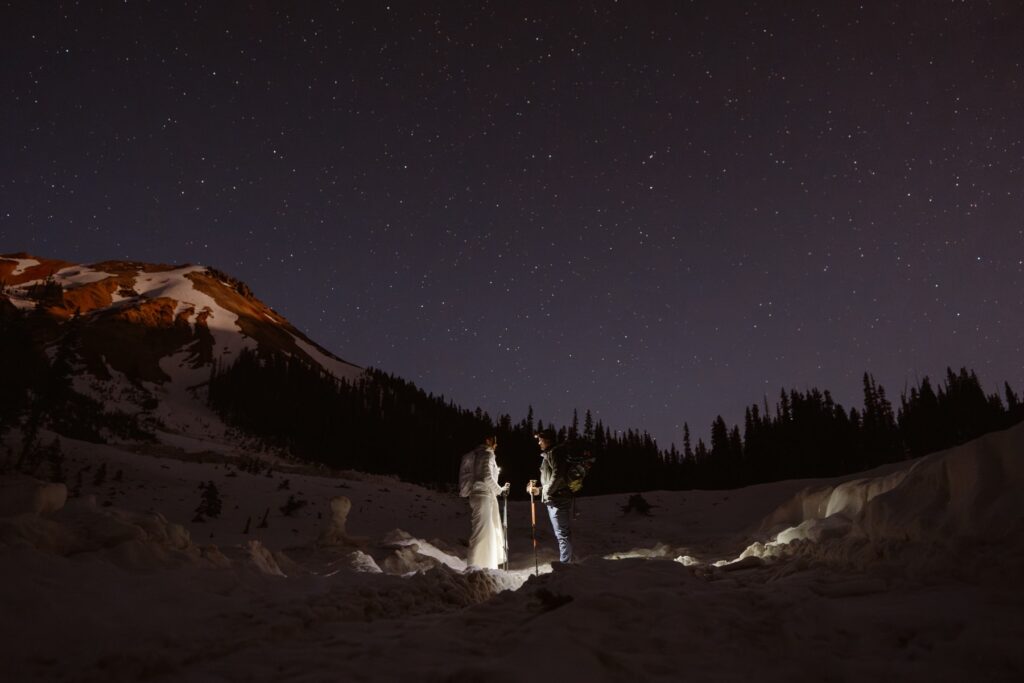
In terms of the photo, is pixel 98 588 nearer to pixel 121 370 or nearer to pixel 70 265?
pixel 121 370

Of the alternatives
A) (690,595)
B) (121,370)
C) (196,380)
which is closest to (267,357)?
(196,380)

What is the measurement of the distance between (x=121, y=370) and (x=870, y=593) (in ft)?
226

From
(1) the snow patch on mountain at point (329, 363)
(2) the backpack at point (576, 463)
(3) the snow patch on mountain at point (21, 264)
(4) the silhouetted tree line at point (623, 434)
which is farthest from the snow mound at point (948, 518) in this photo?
(3) the snow patch on mountain at point (21, 264)

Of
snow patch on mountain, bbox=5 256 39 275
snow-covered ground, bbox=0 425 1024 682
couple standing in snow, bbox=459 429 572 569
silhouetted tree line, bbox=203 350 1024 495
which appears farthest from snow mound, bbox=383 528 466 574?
snow patch on mountain, bbox=5 256 39 275

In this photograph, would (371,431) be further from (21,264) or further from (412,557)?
(21,264)

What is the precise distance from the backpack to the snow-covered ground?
2292mm

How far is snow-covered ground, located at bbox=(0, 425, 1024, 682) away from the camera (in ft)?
10.4

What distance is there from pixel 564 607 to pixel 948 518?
3586mm

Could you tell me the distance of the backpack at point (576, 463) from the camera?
9.54 metres

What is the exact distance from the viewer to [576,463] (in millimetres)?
9633

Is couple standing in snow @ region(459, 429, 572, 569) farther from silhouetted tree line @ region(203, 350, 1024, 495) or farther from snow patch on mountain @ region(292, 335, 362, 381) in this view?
snow patch on mountain @ region(292, 335, 362, 381)

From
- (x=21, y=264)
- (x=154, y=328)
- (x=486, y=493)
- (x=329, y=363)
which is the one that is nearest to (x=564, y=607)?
(x=486, y=493)

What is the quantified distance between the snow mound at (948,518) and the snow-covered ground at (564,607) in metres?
0.02

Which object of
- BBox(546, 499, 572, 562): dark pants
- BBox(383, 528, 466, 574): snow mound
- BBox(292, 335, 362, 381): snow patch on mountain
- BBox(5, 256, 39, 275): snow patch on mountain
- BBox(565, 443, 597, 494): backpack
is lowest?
BBox(383, 528, 466, 574): snow mound
